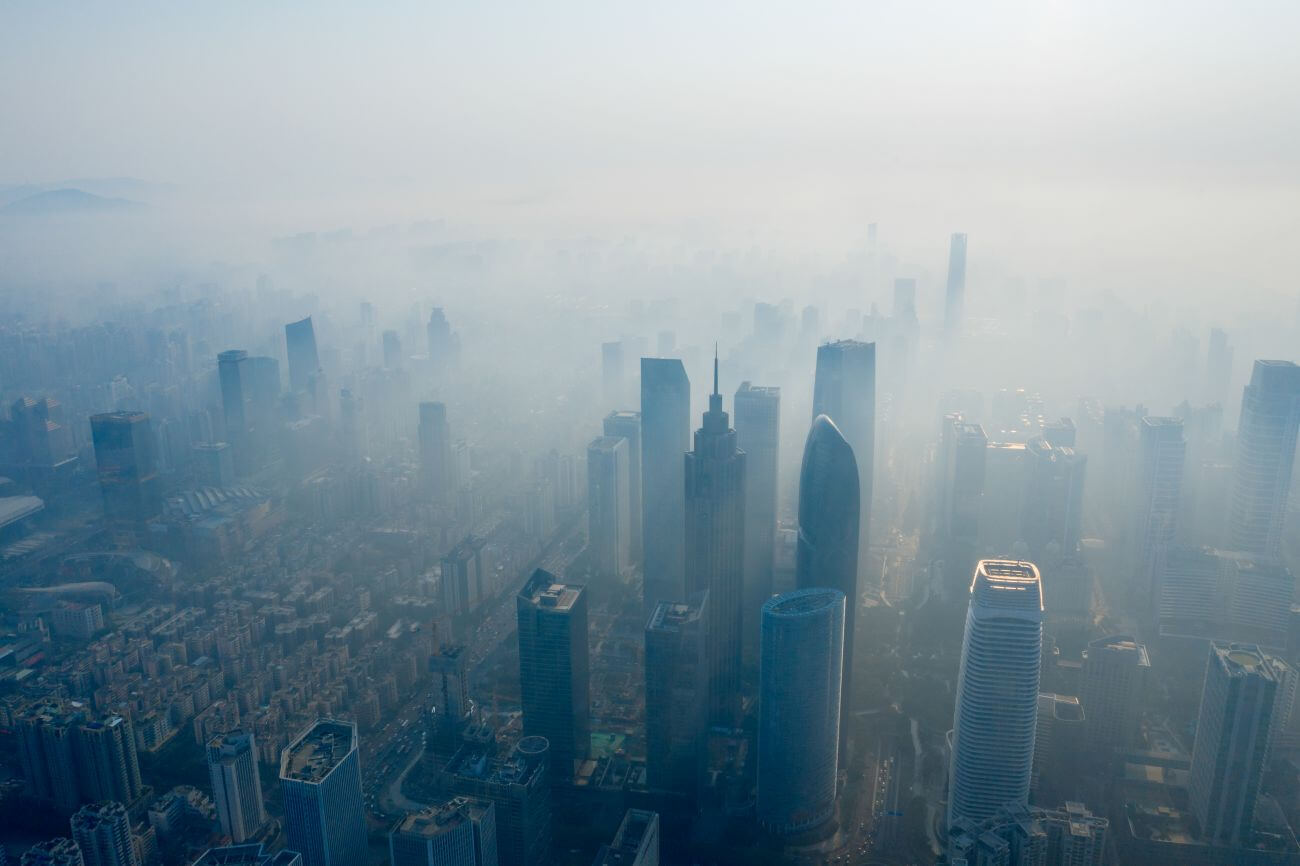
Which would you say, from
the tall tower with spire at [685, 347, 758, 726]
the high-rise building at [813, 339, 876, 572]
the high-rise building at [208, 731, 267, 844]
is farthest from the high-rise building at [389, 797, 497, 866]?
the high-rise building at [813, 339, 876, 572]

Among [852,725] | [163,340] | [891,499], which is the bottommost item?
[852,725]

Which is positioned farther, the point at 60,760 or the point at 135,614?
the point at 135,614

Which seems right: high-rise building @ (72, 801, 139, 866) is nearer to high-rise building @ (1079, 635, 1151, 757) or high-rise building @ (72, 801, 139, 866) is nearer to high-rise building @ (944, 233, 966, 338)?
high-rise building @ (1079, 635, 1151, 757)

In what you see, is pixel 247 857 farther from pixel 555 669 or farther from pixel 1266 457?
pixel 1266 457

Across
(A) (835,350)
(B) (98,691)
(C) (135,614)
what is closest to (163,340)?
(C) (135,614)

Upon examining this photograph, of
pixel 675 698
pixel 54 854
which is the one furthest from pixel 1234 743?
pixel 54 854

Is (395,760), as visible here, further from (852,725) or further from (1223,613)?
(1223,613)
